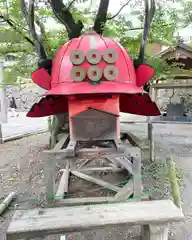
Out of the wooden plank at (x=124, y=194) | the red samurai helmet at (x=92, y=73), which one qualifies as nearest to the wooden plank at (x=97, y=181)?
the wooden plank at (x=124, y=194)

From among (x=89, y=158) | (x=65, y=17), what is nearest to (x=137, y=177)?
(x=89, y=158)

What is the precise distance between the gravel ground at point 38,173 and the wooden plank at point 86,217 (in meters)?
0.61

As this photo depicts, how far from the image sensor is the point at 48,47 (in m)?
4.30

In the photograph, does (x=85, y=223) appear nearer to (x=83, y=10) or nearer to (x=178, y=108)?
(x=83, y=10)

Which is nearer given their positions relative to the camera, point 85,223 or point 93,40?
point 85,223

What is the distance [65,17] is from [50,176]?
2.72 m

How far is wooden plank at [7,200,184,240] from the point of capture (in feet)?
5.31

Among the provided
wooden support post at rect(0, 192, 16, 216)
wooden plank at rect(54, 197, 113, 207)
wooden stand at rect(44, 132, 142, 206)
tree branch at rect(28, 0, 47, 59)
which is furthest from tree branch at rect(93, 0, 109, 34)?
wooden support post at rect(0, 192, 16, 216)

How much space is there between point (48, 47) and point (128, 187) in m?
3.01

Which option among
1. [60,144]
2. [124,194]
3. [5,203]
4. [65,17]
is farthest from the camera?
[65,17]

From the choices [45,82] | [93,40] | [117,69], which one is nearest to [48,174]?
[45,82]

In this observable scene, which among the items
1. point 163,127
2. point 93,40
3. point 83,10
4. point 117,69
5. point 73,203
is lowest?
point 163,127

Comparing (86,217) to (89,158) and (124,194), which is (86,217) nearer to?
(89,158)

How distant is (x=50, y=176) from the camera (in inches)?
91.7
